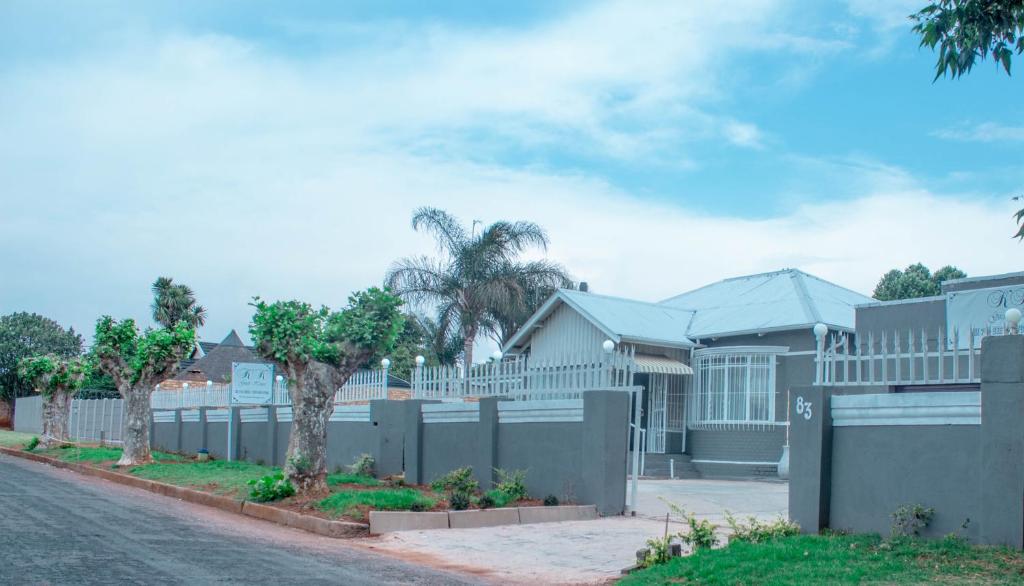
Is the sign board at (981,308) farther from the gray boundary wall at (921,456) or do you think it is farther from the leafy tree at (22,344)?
the leafy tree at (22,344)

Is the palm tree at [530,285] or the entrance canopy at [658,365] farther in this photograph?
the palm tree at [530,285]

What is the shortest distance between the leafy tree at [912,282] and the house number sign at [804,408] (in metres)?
30.4

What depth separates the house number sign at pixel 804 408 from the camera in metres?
10.5

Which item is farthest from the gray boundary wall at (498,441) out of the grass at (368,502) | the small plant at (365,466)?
the grass at (368,502)

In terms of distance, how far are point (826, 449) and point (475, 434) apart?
7.19 m

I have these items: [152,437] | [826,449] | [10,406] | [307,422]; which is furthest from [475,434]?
[10,406]

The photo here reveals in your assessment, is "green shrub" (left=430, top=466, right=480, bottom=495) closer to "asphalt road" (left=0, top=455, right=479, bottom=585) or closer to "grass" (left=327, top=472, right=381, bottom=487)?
"grass" (left=327, top=472, right=381, bottom=487)

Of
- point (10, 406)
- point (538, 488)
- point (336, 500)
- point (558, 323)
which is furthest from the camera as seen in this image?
point (10, 406)

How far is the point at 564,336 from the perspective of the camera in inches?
971

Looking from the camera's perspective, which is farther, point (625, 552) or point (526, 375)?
point (526, 375)

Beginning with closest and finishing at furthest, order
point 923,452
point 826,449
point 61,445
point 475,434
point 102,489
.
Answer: point 923,452 → point 826,449 → point 475,434 → point 102,489 → point 61,445

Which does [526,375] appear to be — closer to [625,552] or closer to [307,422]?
[307,422]

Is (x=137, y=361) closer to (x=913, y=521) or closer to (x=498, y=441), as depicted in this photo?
(x=498, y=441)

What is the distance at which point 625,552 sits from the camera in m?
10.8
